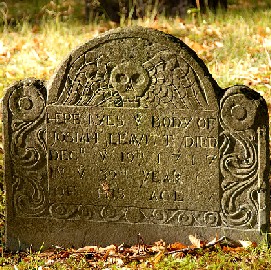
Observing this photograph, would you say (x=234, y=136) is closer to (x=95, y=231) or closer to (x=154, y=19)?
(x=95, y=231)

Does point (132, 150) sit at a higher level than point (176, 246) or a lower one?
higher

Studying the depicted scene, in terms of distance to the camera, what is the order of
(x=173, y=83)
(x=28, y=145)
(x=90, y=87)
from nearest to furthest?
1. (x=173, y=83)
2. (x=90, y=87)
3. (x=28, y=145)

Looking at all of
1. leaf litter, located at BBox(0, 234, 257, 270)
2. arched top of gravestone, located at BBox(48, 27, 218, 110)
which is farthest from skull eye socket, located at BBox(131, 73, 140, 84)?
leaf litter, located at BBox(0, 234, 257, 270)

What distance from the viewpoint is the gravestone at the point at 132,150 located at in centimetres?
581

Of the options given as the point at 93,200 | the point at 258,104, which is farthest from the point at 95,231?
the point at 258,104

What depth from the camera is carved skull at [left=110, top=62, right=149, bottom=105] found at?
19.2 ft

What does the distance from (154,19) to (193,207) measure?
726 centimetres

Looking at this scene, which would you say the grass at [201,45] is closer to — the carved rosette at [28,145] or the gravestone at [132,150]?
the carved rosette at [28,145]

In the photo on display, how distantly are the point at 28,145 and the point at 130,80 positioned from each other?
96 cm

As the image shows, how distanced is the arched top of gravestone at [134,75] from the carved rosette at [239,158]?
0.15 m

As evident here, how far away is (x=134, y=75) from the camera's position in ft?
19.3

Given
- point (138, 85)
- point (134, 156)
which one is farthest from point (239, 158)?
point (138, 85)

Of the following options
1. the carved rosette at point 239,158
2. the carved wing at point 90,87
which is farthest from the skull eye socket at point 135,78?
the carved rosette at point 239,158

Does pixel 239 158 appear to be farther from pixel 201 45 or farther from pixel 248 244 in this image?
pixel 201 45
